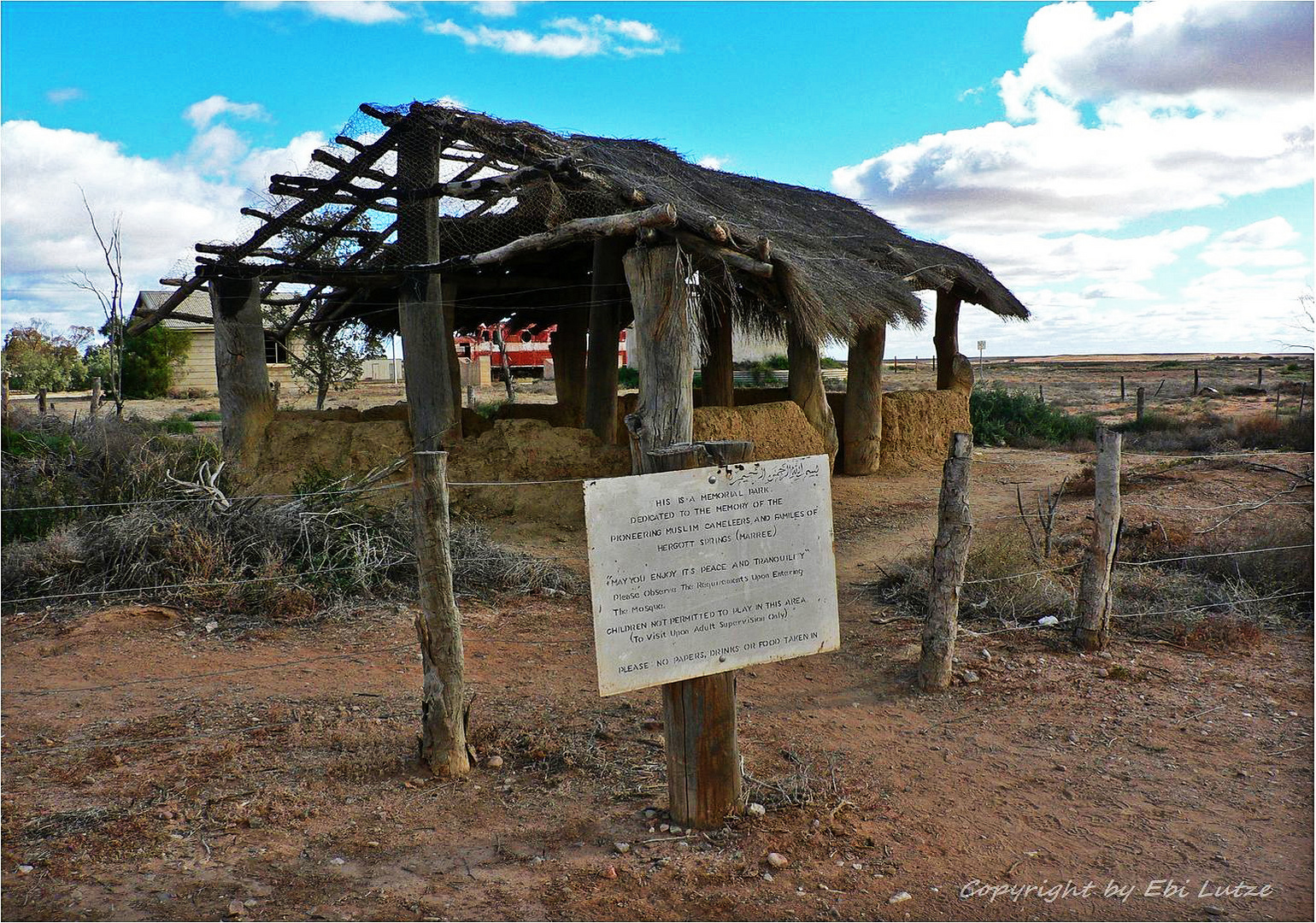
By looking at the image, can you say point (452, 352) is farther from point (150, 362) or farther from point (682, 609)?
point (150, 362)

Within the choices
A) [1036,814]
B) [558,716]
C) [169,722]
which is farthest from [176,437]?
[1036,814]

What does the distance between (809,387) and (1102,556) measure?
18.0 ft

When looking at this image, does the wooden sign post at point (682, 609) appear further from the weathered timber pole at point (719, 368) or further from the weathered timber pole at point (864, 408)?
the weathered timber pole at point (864, 408)

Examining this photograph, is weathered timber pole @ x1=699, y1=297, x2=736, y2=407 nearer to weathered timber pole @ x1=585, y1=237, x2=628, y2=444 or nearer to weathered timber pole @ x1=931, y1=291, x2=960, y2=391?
weathered timber pole @ x1=585, y1=237, x2=628, y2=444

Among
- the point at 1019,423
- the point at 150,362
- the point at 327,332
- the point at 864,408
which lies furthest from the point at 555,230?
the point at 150,362

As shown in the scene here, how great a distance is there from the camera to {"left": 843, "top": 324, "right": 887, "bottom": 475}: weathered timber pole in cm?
1208

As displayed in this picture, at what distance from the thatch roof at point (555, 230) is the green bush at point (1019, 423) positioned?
5.88 metres

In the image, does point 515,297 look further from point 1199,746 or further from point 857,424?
point 1199,746

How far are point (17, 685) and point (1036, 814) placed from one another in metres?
5.05

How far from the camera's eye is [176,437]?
9.42m

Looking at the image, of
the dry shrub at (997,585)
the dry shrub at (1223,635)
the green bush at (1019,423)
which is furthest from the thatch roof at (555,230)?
the green bush at (1019,423)

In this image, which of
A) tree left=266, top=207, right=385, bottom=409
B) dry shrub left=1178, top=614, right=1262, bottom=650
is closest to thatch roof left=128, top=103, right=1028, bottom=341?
tree left=266, top=207, right=385, bottom=409

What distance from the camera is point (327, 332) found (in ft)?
47.4

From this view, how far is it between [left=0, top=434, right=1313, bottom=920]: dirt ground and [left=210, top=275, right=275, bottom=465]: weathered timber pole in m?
3.33
